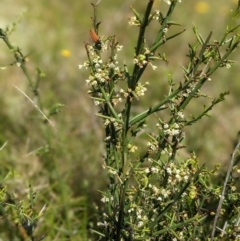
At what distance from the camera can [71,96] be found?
3178 millimetres

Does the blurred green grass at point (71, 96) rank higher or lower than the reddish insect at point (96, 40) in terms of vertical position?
higher

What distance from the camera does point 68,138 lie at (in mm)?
2686

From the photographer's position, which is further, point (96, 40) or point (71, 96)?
point (71, 96)

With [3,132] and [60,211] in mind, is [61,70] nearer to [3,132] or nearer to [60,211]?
[3,132]

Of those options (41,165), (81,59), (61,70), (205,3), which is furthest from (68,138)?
(205,3)

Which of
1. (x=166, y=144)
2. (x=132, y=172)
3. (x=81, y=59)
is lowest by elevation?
(x=132, y=172)

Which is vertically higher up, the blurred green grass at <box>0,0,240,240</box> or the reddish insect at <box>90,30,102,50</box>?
the blurred green grass at <box>0,0,240,240</box>

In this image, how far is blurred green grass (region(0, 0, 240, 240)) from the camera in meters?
2.35

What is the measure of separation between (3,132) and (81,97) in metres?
0.70

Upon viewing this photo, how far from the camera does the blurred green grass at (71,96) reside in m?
2.35

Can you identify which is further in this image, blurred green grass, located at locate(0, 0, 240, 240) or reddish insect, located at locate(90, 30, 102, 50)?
blurred green grass, located at locate(0, 0, 240, 240)

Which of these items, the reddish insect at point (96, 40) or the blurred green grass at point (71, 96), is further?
the blurred green grass at point (71, 96)

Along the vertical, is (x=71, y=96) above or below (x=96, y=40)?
above

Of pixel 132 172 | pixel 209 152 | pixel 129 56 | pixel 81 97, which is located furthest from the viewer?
pixel 129 56
